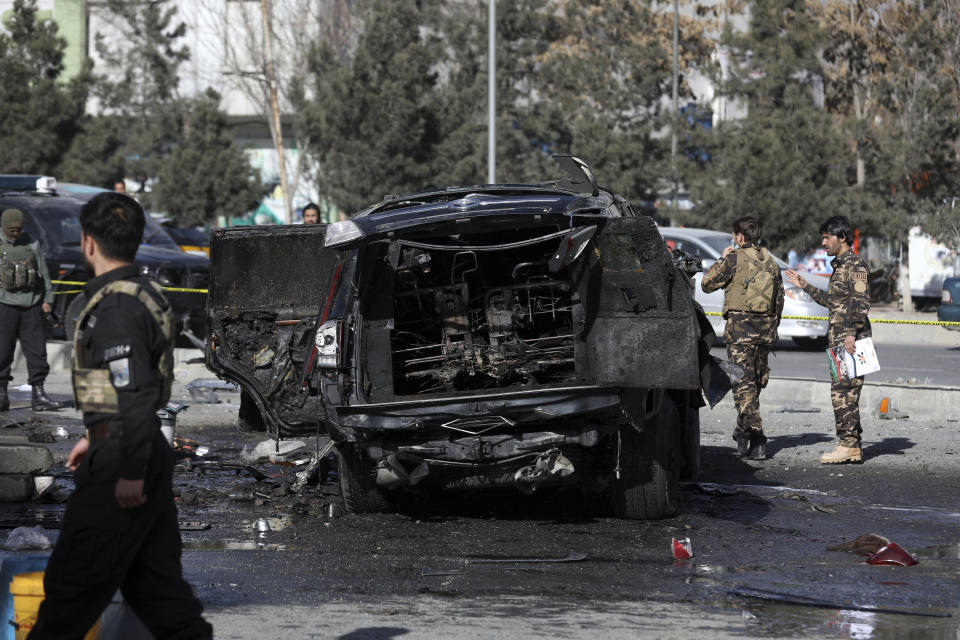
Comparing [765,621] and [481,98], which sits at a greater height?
[481,98]

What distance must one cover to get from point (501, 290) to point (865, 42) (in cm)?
2474

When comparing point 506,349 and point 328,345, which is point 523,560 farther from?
point 328,345

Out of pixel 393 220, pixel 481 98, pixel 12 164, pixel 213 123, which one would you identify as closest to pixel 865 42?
pixel 481 98

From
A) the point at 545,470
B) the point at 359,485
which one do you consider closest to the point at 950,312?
the point at 359,485

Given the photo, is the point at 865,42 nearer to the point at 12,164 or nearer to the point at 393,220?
the point at 12,164

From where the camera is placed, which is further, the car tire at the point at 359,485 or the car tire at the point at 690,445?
the car tire at the point at 690,445

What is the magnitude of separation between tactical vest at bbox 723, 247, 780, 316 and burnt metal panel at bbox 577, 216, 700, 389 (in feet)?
9.85

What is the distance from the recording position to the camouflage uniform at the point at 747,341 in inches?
416

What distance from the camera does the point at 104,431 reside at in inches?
166

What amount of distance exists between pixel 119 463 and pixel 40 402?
31.9 ft

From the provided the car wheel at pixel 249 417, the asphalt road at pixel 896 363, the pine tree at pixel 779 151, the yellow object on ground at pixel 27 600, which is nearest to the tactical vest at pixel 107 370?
the yellow object on ground at pixel 27 600

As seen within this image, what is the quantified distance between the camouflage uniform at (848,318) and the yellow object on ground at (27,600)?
6.93m

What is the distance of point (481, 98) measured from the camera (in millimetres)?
34156

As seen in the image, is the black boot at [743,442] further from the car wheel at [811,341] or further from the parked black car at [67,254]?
the car wheel at [811,341]
